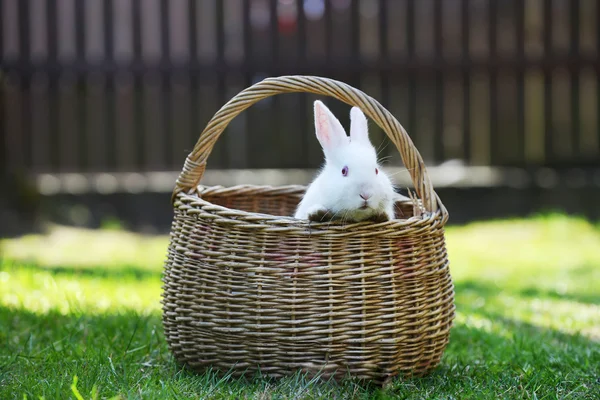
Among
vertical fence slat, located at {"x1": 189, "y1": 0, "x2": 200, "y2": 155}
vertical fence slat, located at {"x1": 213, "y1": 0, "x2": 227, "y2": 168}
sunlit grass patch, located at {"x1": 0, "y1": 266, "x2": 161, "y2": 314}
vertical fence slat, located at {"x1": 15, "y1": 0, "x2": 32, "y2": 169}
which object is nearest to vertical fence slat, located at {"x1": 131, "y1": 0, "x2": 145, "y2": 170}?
vertical fence slat, located at {"x1": 189, "y1": 0, "x2": 200, "y2": 155}

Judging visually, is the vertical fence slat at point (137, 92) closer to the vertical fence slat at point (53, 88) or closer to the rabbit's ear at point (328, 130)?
the vertical fence slat at point (53, 88)

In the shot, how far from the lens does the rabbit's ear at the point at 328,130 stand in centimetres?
272

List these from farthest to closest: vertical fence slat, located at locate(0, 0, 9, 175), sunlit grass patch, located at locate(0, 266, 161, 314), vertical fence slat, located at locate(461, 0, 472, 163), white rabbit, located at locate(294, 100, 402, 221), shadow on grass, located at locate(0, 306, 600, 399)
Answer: vertical fence slat, located at locate(461, 0, 472, 163) → vertical fence slat, located at locate(0, 0, 9, 175) → sunlit grass patch, located at locate(0, 266, 161, 314) → white rabbit, located at locate(294, 100, 402, 221) → shadow on grass, located at locate(0, 306, 600, 399)

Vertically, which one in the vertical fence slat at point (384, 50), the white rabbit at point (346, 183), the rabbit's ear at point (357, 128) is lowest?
the white rabbit at point (346, 183)

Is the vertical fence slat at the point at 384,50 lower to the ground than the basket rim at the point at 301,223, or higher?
higher

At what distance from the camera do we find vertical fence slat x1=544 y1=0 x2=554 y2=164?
→ 7098mm

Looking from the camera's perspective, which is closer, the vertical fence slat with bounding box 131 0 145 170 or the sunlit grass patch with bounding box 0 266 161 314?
the sunlit grass patch with bounding box 0 266 161 314

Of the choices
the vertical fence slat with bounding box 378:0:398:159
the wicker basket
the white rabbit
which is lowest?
the wicker basket

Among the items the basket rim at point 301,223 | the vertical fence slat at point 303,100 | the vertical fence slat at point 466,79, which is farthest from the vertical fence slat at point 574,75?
the basket rim at point 301,223

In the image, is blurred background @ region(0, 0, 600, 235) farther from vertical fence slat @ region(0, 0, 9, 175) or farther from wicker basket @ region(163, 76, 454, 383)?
wicker basket @ region(163, 76, 454, 383)

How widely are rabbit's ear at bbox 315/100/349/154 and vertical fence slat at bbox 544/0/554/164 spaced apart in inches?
198

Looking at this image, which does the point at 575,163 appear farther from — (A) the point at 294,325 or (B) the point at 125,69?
(A) the point at 294,325

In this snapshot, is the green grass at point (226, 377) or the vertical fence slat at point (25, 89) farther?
the vertical fence slat at point (25, 89)

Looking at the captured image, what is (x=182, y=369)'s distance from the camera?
2578 mm
